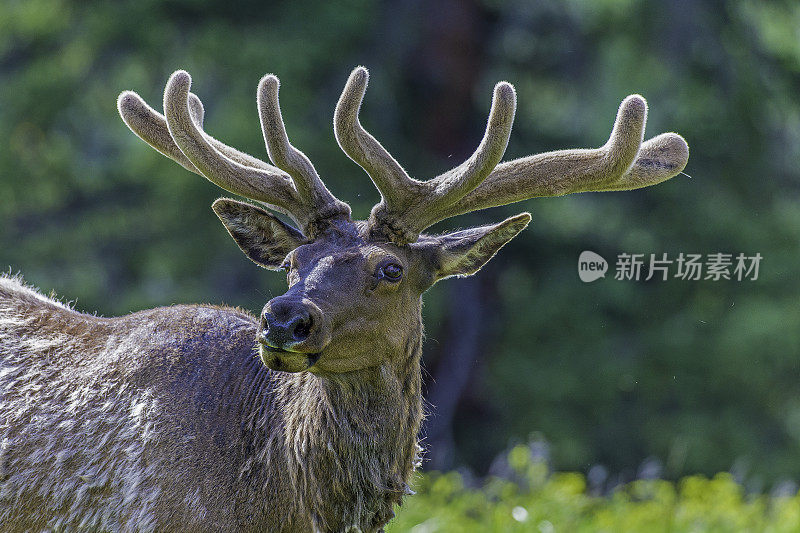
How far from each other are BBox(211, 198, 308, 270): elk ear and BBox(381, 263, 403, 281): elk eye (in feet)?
1.81

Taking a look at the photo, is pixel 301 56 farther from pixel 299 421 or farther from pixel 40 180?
pixel 299 421

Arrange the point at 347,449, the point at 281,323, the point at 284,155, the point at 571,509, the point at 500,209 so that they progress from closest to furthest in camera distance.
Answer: the point at 281,323 → the point at 347,449 → the point at 284,155 → the point at 571,509 → the point at 500,209

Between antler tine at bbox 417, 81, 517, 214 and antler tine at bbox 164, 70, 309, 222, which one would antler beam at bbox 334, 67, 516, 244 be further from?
antler tine at bbox 164, 70, 309, 222

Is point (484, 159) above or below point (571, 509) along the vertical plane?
above

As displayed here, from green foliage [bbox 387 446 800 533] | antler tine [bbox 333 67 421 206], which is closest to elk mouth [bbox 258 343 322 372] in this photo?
antler tine [bbox 333 67 421 206]

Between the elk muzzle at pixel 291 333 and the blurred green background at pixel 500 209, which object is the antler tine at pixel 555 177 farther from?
the blurred green background at pixel 500 209

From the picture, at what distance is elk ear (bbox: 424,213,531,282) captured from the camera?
501 cm

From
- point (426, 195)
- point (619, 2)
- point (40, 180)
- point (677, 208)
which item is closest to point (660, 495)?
point (426, 195)

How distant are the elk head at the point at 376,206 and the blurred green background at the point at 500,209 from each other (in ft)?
24.8

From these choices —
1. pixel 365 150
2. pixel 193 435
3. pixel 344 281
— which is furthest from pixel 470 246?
pixel 193 435

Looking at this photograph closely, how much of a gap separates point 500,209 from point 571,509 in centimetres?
617

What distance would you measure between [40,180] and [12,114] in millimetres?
840

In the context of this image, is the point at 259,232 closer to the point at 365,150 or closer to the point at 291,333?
the point at 365,150

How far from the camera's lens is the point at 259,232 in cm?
521
